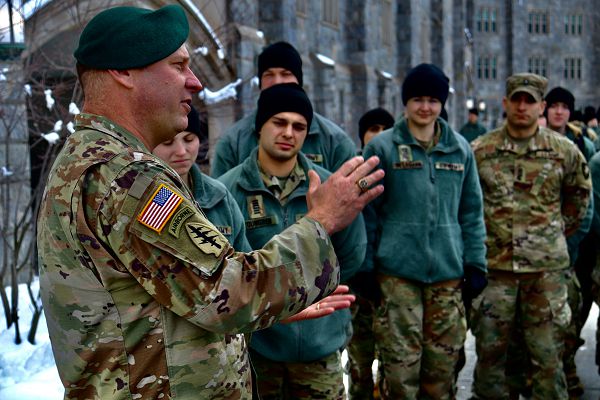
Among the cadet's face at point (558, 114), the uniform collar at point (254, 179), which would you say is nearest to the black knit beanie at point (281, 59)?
the uniform collar at point (254, 179)

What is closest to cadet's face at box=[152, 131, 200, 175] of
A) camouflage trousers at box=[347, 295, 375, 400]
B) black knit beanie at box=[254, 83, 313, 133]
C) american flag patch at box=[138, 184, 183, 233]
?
black knit beanie at box=[254, 83, 313, 133]

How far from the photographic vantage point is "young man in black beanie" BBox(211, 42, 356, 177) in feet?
15.9

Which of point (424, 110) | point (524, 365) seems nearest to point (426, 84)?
point (424, 110)

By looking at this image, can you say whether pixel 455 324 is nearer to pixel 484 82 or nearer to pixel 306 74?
pixel 306 74

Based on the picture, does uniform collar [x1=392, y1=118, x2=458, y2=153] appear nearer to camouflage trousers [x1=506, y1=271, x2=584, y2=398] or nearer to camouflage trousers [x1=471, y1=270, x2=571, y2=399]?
camouflage trousers [x1=471, y1=270, x2=571, y2=399]

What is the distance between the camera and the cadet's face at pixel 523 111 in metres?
5.34

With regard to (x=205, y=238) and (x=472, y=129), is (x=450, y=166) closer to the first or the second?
(x=205, y=238)

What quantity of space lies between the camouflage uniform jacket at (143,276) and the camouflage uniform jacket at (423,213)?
2.69 metres

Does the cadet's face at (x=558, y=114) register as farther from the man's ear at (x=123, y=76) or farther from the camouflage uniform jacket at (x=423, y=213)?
the man's ear at (x=123, y=76)

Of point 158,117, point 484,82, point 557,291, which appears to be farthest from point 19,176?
point 484,82

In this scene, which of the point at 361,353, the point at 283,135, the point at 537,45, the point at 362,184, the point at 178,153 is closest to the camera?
the point at 362,184

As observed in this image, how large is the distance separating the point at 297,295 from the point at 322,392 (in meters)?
1.91

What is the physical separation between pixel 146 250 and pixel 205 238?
0.47 ft

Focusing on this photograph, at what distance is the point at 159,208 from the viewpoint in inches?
72.4
